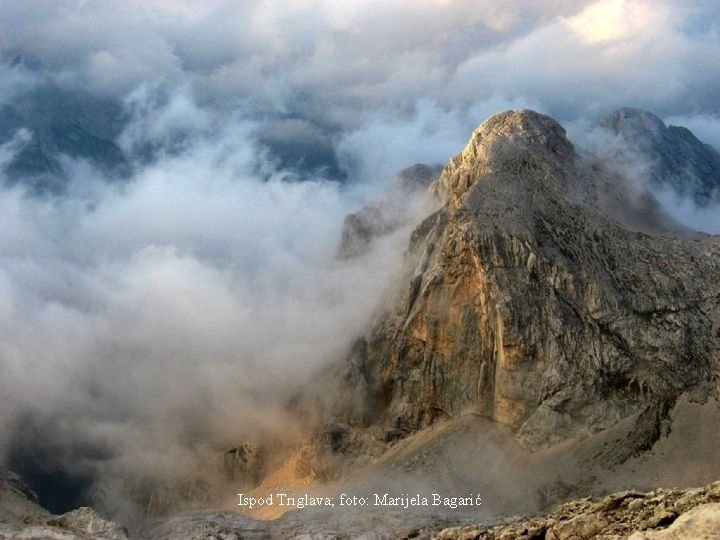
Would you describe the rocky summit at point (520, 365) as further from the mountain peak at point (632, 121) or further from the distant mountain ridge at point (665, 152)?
the mountain peak at point (632, 121)

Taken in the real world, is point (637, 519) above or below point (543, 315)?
below

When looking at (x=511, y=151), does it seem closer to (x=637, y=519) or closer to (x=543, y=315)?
(x=543, y=315)

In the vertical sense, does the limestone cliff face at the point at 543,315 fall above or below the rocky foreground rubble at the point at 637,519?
above

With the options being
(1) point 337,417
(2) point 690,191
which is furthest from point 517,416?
(2) point 690,191

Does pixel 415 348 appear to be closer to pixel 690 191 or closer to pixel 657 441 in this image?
pixel 657 441

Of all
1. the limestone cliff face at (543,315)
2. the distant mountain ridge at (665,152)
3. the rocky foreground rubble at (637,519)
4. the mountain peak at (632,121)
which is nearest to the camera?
the rocky foreground rubble at (637,519)

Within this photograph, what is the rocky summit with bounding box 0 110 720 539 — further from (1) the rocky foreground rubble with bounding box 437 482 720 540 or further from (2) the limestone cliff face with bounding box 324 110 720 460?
(1) the rocky foreground rubble with bounding box 437 482 720 540

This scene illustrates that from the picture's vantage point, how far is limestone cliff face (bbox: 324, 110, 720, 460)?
6975 cm

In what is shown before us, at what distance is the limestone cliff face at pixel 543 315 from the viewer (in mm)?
69750

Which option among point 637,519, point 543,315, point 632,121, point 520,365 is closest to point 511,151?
point 543,315

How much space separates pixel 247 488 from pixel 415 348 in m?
28.8

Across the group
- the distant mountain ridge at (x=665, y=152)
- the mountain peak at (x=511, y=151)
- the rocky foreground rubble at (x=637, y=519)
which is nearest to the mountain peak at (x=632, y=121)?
the distant mountain ridge at (x=665, y=152)

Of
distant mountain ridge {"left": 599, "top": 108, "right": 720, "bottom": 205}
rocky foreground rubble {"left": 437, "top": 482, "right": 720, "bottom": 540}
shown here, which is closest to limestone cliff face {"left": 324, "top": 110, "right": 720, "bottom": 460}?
rocky foreground rubble {"left": 437, "top": 482, "right": 720, "bottom": 540}

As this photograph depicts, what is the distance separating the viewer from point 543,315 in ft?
240
